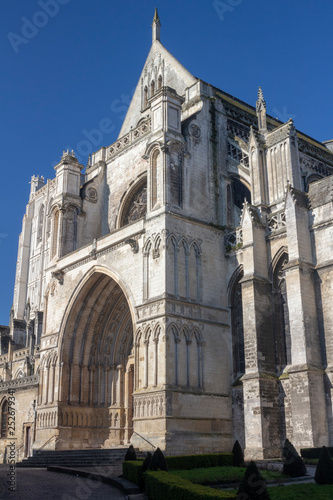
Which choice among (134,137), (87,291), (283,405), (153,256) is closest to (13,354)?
(87,291)

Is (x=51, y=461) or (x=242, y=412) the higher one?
(x=242, y=412)

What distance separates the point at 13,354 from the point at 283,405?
98.1 ft

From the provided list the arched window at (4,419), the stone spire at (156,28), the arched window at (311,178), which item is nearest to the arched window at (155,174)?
the arched window at (311,178)

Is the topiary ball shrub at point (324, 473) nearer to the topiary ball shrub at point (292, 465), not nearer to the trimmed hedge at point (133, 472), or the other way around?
the topiary ball shrub at point (292, 465)

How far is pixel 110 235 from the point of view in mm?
25984

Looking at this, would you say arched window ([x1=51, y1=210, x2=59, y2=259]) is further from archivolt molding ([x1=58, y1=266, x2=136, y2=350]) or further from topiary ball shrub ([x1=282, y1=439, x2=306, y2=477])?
topiary ball shrub ([x1=282, y1=439, x2=306, y2=477])

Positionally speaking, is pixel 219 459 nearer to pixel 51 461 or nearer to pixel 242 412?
pixel 242 412

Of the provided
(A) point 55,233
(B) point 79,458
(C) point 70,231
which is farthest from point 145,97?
(B) point 79,458

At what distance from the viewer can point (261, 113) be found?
2633cm

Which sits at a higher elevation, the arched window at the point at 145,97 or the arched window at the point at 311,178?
the arched window at the point at 145,97

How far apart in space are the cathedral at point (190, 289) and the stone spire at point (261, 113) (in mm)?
61

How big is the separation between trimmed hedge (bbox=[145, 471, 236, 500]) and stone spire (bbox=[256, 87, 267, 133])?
56.7 feet

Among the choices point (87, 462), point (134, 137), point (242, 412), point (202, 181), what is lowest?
point (87, 462)

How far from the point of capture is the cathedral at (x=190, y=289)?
2033 centimetres
